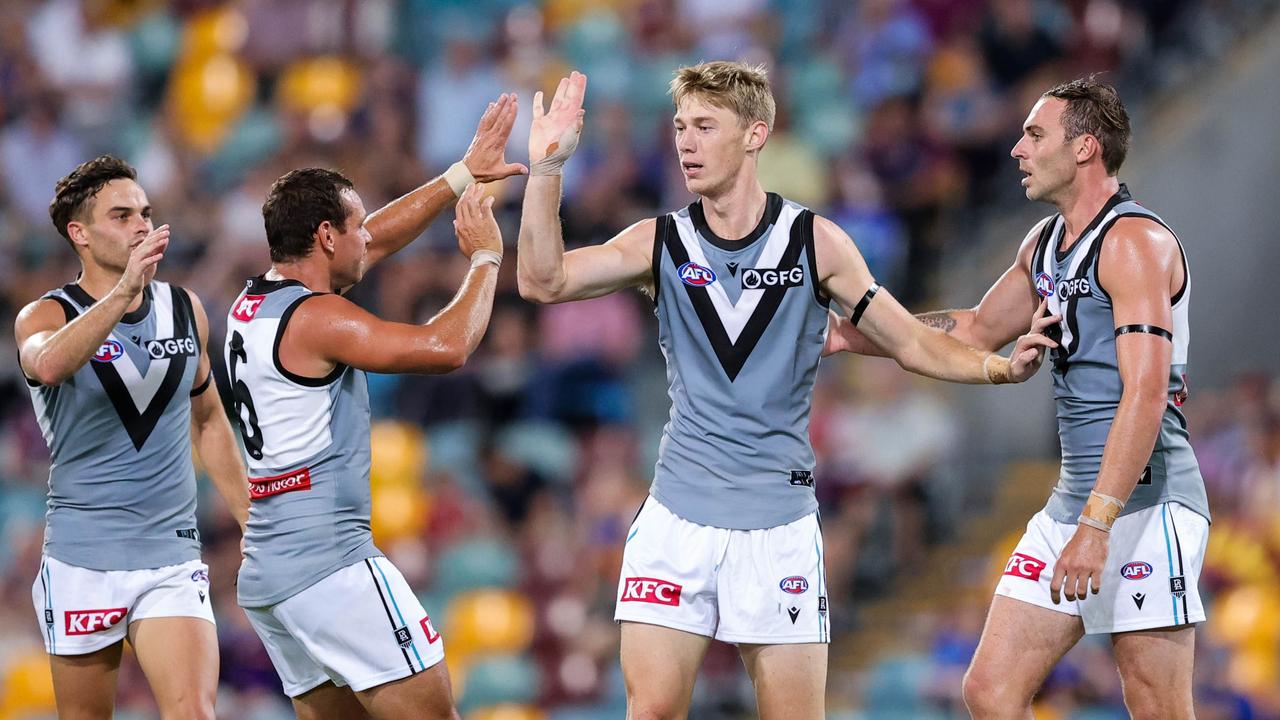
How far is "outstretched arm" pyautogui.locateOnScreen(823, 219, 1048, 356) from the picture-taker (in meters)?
6.59

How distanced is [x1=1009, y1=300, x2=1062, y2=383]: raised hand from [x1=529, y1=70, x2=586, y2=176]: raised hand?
6.20 feet

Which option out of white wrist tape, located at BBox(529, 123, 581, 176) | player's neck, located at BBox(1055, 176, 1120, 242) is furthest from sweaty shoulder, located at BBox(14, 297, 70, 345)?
player's neck, located at BBox(1055, 176, 1120, 242)

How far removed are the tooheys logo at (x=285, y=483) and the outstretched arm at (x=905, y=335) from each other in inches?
84.0

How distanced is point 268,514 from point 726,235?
2.08 meters

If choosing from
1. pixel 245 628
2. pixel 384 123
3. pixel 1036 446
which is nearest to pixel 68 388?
pixel 245 628

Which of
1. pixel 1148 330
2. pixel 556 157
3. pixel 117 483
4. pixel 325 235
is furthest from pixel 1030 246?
pixel 117 483

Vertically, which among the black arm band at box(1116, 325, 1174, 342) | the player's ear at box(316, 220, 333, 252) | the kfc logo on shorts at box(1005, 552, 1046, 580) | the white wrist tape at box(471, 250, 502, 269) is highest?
the player's ear at box(316, 220, 333, 252)

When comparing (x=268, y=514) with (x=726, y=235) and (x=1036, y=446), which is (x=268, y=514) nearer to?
(x=726, y=235)

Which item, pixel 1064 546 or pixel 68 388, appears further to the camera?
pixel 68 388

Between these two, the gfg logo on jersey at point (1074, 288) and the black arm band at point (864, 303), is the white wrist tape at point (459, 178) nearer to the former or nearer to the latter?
the black arm band at point (864, 303)

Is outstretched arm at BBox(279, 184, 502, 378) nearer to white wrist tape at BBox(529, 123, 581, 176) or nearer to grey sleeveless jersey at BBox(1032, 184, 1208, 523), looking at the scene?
white wrist tape at BBox(529, 123, 581, 176)

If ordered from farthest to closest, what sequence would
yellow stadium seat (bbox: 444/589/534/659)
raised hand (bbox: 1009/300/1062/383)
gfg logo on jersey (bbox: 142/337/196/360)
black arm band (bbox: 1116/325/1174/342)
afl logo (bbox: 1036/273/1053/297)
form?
yellow stadium seat (bbox: 444/589/534/659) < gfg logo on jersey (bbox: 142/337/196/360) < afl logo (bbox: 1036/273/1053/297) < raised hand (bbox: 1009/300/1062/383) < black arm band (bbox: 1116/325/1174/342)

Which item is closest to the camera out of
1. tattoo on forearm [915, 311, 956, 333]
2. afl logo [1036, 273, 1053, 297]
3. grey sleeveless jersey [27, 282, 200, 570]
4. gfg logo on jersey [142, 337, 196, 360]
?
afl logo [1036, 273, 1053, 297]

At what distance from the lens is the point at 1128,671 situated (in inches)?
238
